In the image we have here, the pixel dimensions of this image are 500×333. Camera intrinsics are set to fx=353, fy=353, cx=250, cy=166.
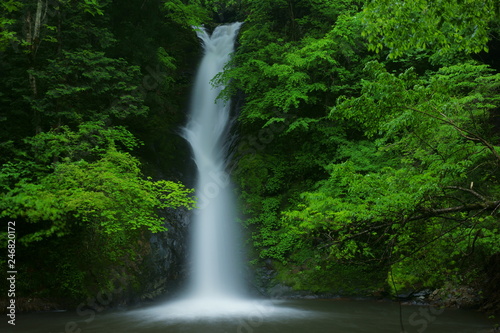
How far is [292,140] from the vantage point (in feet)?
45.3

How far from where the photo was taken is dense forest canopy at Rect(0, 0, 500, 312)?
4.86 m

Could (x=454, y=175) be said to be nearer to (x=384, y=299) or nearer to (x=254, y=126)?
(x=384, y=299)

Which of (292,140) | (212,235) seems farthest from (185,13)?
(212,235)

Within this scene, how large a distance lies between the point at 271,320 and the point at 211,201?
626 cm

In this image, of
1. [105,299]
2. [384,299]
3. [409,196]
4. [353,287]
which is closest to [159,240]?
[105,299]

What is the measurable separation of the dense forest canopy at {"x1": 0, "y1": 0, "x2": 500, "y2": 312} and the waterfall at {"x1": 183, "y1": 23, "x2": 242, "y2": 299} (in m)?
0.72

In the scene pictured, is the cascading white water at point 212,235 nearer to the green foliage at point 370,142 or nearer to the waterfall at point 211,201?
the waterfall at point 211,201

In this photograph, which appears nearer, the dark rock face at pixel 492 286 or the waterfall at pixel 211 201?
the dark rock face at pixel 492 286

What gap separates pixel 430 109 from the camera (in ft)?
16.8

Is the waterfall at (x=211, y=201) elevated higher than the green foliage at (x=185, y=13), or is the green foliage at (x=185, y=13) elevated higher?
the green foliage at (x=185, y=13)

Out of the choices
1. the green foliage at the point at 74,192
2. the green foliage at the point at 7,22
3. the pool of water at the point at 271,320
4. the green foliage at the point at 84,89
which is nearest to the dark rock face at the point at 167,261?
the pool of water at the point at 271,320

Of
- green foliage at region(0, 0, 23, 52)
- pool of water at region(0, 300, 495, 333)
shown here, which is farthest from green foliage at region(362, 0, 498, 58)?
green foliage at region(0, 0, 23, 52)

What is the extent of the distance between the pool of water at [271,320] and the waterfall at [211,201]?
2.17 m

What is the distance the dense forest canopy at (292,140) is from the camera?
4.86 metres
